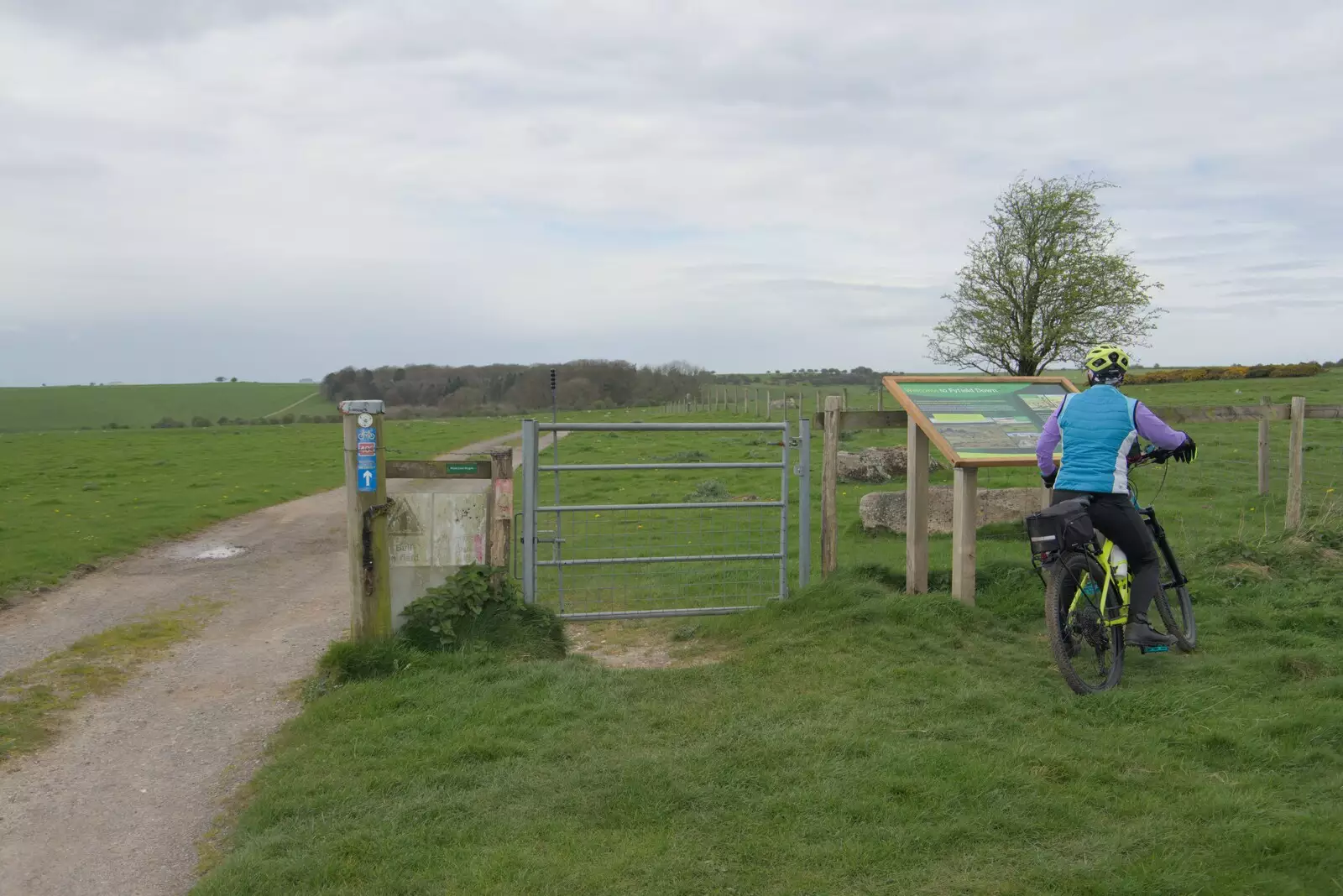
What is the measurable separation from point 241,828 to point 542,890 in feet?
5.39

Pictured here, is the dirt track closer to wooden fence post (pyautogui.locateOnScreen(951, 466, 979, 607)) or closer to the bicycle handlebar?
wooden fence post (pyautogui.locateOnScreen(951, 466, 979, 607))

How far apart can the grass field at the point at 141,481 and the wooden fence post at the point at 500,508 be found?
585 centimetres

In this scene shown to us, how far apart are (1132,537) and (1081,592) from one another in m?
0.50

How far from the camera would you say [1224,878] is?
11.5 ft

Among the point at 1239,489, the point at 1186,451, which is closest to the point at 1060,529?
the point at 1186,451

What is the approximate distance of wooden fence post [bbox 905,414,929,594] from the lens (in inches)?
300

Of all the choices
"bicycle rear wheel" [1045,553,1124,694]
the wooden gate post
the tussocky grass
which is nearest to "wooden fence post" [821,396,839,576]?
the tussocky grass

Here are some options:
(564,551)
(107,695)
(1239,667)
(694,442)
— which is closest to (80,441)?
(694,442)

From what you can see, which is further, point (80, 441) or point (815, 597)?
point (80, 441)

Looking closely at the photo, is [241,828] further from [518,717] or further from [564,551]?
[564,551]

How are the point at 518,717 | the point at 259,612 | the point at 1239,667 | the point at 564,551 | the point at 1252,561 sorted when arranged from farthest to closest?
the point at 564,551, the point at 259,612, the point at 1252,561, the point at 1239,667, the point at 518,717

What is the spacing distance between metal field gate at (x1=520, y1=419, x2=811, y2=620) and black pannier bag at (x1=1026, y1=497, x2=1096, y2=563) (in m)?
2.01

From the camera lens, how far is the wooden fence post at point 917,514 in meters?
7.63

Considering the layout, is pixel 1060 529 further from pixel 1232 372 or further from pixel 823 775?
pixel 1232 372
